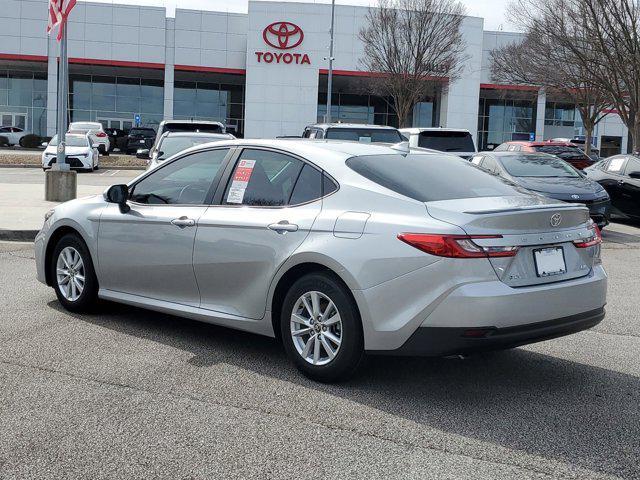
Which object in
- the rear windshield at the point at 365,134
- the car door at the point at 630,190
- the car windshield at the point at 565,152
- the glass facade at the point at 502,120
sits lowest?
the car door at the point at 630,190

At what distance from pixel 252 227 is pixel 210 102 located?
51207 mm

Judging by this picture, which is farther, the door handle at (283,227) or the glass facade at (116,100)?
the glass facade at (116,100)

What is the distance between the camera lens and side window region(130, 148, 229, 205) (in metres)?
6.01

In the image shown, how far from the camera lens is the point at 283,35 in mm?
49438

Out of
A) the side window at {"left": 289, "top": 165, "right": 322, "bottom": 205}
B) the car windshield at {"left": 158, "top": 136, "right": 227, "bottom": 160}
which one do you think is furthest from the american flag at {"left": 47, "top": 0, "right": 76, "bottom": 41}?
the side window at {"left": 289, "top": 165, "right": 322, "bottom": 205}

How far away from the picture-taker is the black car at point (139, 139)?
4209cm

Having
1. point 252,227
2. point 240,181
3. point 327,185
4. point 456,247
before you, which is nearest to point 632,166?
point 240,181

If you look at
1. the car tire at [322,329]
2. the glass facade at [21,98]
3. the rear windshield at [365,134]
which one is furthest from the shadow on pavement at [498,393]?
the glass facade at [21,98]

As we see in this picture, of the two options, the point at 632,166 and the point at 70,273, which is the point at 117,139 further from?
the point at 70,273

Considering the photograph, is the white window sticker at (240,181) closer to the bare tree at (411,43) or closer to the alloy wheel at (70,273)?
the alloy wheel at (70,273)

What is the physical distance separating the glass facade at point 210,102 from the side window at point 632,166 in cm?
4056

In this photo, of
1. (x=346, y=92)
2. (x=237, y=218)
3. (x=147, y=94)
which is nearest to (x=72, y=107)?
(x=147, y=94)

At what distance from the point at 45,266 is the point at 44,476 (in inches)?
149

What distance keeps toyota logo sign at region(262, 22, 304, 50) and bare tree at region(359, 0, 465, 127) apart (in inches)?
371
